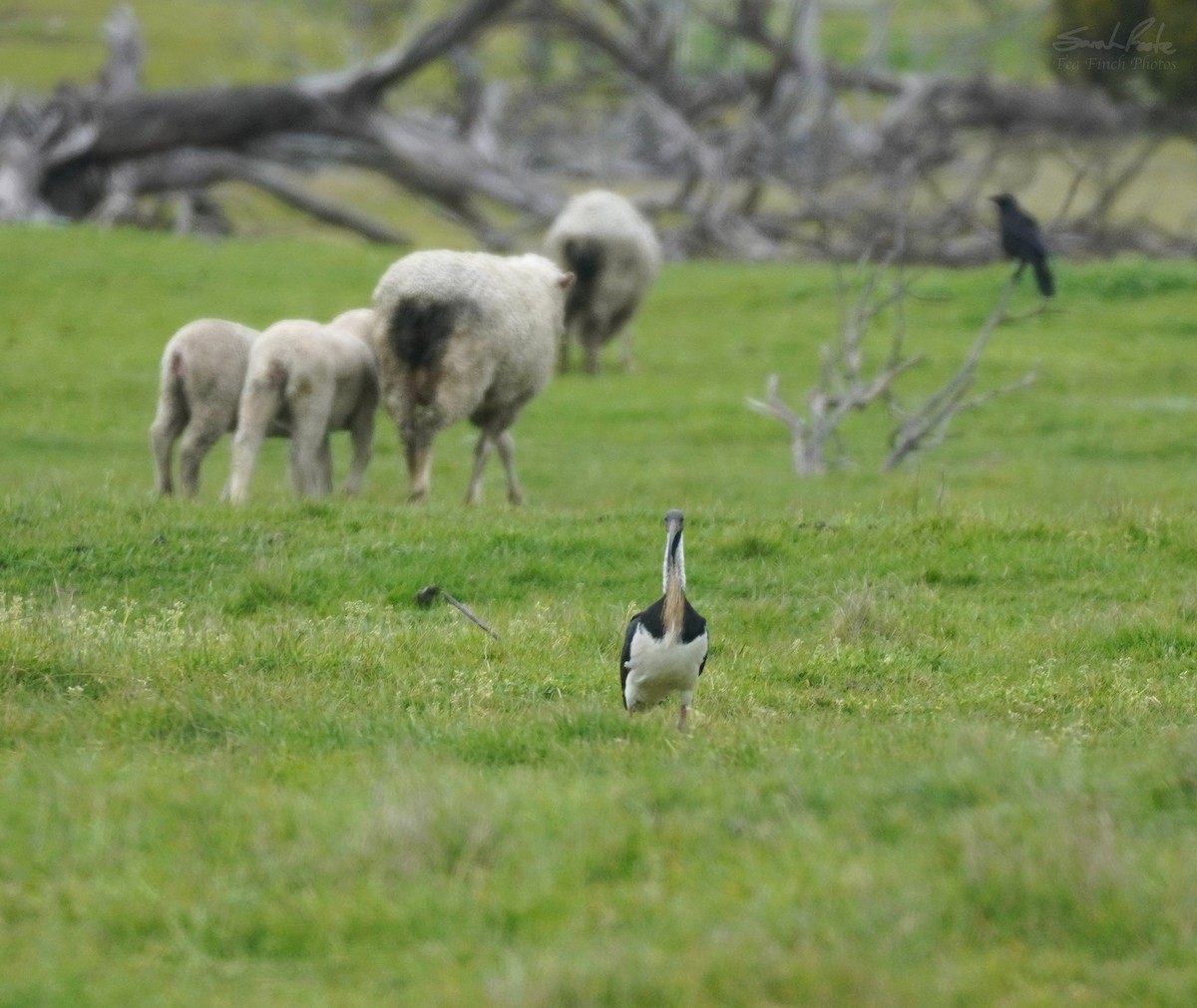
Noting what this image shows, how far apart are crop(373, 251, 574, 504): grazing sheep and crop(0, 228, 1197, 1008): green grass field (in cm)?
145

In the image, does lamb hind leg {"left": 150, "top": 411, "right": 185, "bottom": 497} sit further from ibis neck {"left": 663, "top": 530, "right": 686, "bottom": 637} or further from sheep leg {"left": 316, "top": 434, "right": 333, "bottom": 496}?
ibis neck {"left": 663, "top": 530, "right": 686, "bottom": 637}

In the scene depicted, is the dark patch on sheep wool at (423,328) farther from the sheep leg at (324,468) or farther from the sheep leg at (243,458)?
the sheep leg at (243,458)

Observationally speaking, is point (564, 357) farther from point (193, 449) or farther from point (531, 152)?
point (531, 152)

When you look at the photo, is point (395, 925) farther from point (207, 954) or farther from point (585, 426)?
point (585, 426)

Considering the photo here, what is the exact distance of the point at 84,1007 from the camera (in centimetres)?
404

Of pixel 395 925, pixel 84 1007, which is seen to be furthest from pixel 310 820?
pixel 84 1007

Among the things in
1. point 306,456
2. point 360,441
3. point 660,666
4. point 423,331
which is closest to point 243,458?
point 306,456

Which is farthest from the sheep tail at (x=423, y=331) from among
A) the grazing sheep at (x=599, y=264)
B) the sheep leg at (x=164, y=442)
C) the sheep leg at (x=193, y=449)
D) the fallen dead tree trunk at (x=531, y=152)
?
the fallen dead tree trunk at (x=531, y=152)

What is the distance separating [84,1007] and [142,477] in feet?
37.4

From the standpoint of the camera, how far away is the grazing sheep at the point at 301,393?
1203cm

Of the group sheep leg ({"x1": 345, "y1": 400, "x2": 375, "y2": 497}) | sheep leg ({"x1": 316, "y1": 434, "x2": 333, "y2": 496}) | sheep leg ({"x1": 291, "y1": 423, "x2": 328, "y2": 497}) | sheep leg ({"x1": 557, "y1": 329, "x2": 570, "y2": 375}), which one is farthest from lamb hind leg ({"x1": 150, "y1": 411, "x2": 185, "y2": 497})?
Answer: sheep leg ({"x1": 557, "y1": 329, "x2": 570, "y2": 375})

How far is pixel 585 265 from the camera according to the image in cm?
2127

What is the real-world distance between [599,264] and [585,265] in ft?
0.58

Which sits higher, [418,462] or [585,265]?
[585,265]
